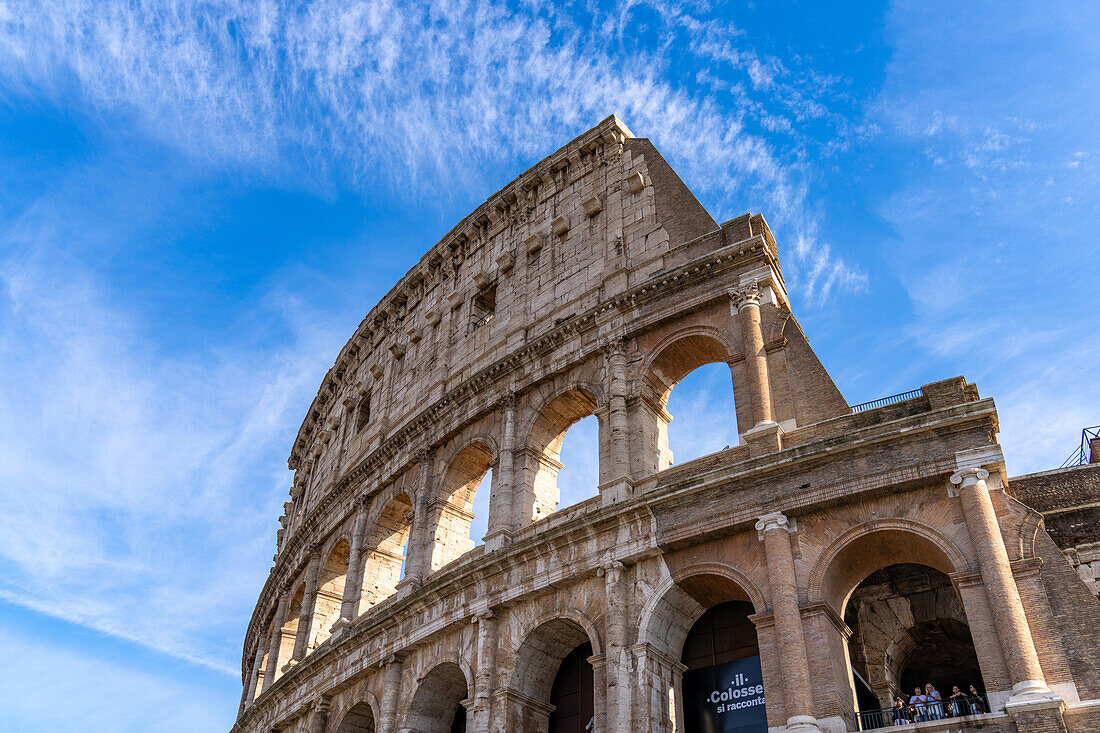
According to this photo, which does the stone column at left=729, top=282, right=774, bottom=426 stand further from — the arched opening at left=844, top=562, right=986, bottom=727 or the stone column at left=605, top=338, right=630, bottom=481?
the arched opening at left=844, top=562, right=986, bottom=727

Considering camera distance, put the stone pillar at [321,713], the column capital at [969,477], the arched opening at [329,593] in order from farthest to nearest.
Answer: the arched opening at [329,593], the stone pillar at [321,713], the column capital at [969,477]

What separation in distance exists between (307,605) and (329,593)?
2.22 ft

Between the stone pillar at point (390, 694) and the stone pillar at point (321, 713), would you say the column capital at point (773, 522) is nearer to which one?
the stone pillar at point (390, 694)

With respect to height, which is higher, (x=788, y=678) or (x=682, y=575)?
(x=682, y=575)

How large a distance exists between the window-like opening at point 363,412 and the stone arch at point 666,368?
12996 mm

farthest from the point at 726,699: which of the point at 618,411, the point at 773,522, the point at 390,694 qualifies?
the point at 390,694

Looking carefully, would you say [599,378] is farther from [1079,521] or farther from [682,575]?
[1079,521]

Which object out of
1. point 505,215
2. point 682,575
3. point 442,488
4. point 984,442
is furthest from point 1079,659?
point 505,215

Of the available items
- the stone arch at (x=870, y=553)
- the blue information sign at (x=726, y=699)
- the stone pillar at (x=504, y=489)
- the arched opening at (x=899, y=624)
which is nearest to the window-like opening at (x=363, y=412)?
the stone pillar at (x=504, y=489)

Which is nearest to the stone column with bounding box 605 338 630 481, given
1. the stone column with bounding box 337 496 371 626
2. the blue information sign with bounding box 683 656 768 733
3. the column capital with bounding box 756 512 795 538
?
the column capital with bounding box 756 512 795 538

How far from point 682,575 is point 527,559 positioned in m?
3.34

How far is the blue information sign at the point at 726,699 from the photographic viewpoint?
15.2 m

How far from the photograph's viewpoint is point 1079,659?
12289mm

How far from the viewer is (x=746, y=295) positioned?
18.4 meters
